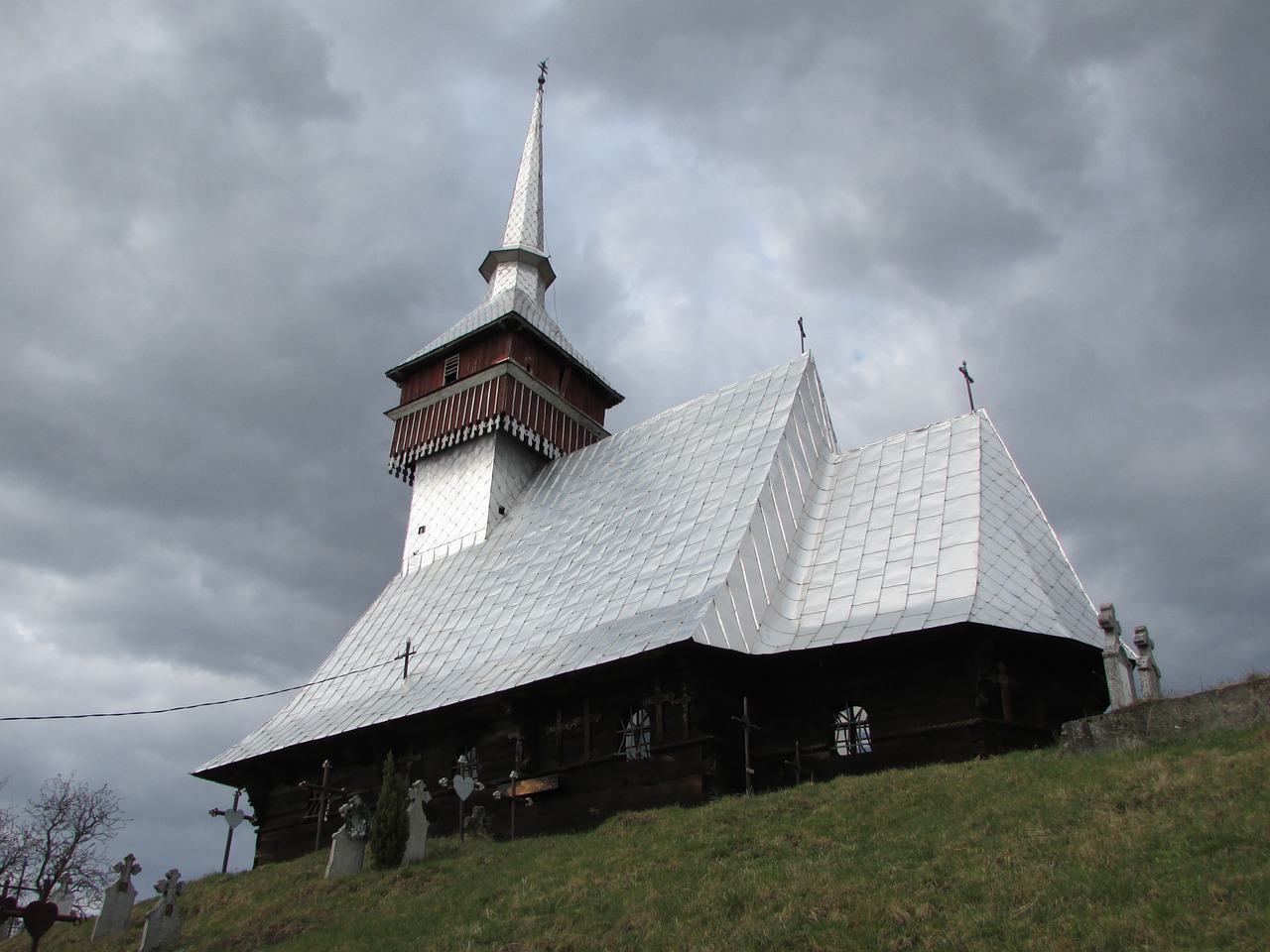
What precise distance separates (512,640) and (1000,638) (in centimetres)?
848

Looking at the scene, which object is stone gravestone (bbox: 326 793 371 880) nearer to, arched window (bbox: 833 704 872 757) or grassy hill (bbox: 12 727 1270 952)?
grassy hill (bbox: 12 727 1270 952)

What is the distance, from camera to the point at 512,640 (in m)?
19.6

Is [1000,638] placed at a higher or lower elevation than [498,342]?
lower

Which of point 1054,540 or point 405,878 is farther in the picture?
point 1054,540

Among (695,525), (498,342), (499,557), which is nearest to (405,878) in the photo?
(695,525)

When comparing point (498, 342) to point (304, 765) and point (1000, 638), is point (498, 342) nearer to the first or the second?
point (304, 765)

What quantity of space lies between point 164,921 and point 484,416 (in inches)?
579

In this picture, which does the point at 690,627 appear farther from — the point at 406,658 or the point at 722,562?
the point at 406,658

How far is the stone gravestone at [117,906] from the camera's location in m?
15.7

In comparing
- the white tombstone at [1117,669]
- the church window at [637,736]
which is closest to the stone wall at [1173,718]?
the white tombstone at [1117,669]

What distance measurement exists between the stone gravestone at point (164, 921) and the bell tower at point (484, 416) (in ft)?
38.6

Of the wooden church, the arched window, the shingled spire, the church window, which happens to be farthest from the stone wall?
the shingled spire

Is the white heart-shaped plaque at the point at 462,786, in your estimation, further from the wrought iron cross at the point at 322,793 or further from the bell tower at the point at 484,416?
the bell tower at the point at 484,416

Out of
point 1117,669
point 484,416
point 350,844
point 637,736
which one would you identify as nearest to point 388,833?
point 350,844
